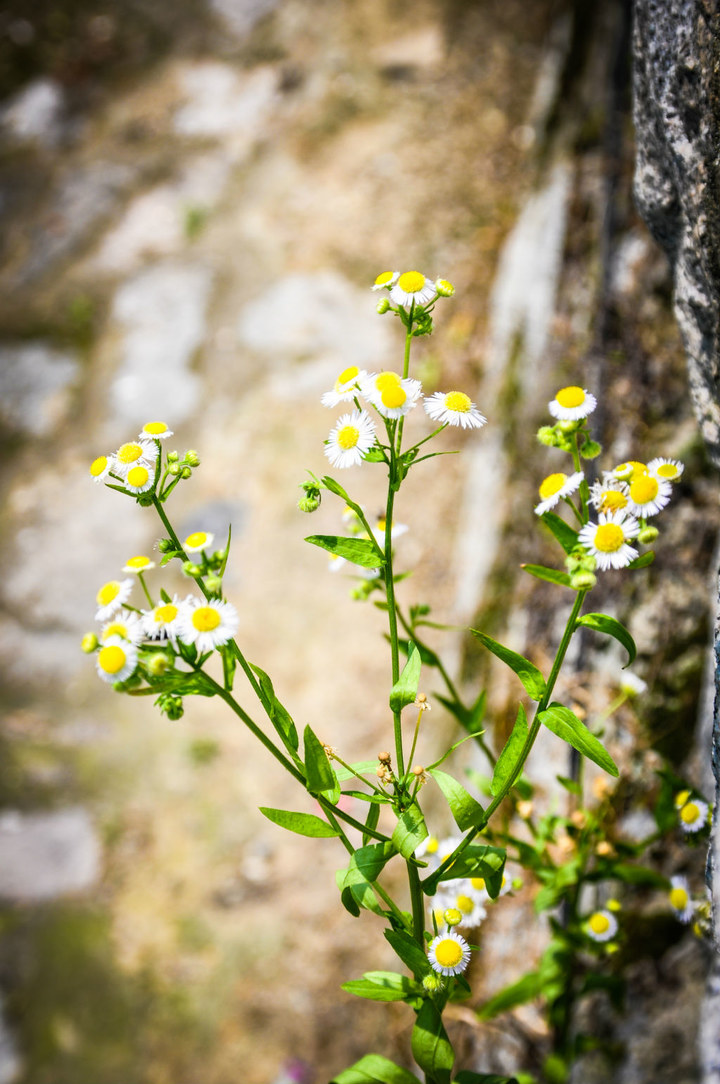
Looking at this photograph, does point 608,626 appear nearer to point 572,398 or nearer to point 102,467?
point 572,398

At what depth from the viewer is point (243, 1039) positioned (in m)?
2.72

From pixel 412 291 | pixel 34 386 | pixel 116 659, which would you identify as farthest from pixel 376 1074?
pixel 34 386

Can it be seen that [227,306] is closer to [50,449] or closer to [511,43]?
[50,449]

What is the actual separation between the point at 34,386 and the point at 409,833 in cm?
463

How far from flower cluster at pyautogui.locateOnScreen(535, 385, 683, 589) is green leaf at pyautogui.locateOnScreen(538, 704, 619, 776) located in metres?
0.21

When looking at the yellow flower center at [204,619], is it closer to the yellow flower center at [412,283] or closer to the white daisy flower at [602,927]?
the yellow flower center at [412,283]

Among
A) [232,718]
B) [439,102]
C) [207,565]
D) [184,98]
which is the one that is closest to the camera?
[207,565]

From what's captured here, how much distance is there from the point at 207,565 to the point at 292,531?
2.92m

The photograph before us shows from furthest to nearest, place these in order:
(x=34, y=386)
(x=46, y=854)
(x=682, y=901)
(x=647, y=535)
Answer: (x=34, y=386), (x=46, y=854), (x=682, y=901), (x=647, y=535)

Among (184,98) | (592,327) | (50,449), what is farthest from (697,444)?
(184,98)

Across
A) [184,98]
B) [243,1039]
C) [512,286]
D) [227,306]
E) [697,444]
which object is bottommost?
[243,1039]

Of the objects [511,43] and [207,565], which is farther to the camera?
[511,43]

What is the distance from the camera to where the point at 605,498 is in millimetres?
1015

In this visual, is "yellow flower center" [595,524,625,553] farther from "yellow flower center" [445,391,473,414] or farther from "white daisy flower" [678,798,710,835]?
"white daisy flower" [678,798,710,835]
